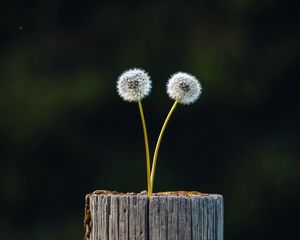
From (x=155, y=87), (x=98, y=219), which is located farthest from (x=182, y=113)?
(x=98, y=219)

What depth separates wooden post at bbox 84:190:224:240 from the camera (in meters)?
3.63

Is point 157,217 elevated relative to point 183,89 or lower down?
lower down

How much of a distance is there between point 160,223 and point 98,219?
235mm

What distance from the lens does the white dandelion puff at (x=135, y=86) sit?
4.20 meters

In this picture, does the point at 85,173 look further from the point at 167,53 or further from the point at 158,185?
the point at 167,53

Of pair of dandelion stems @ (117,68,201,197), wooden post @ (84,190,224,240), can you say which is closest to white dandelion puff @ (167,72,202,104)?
pair of dandelion stems @ (117,68,201,197)

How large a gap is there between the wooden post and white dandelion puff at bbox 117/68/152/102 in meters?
0.58

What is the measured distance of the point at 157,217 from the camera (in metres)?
3.63

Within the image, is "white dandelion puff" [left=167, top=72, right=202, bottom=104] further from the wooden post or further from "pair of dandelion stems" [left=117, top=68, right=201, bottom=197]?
the wooden post

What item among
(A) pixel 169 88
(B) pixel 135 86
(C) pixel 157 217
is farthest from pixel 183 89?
(C) pixel 157 217

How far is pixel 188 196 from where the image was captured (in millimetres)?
3719

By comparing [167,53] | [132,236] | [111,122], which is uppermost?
[167,53]

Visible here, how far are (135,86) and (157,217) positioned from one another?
72 centimetres

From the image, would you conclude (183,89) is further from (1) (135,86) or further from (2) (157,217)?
(2) (157,217)
